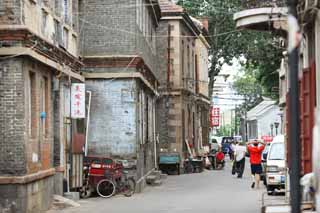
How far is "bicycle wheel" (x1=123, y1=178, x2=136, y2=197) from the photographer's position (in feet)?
85.5

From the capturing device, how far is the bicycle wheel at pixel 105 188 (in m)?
25.2

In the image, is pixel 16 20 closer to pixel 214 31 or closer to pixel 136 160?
pixel 136 160

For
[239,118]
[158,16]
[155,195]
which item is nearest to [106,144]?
[155,195]

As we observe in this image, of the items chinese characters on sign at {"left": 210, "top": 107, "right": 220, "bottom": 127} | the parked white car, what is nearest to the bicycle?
the parked white car

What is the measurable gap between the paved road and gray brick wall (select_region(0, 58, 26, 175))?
3.08 meters

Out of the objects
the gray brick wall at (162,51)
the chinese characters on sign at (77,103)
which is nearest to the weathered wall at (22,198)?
the chinese characters on sign at (77,103)

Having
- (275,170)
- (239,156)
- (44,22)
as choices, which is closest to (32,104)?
(44,22)

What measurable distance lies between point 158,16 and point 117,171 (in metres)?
15.5

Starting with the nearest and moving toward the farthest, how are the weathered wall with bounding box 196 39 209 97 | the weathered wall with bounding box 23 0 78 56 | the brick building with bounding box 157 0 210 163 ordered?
the weathered wall with bounding box 23 0 78 56
the brick building with bounding box 157 0 210 163
the weathered wall with bounding box 196 39 209 97

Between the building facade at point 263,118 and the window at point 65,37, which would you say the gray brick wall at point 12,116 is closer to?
A: the window at point 65,37

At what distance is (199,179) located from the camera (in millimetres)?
A: 37219

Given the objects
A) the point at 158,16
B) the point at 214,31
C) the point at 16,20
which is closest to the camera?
the point at 16,20

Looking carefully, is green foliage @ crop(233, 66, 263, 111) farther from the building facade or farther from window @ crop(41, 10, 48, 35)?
window @ crop(41, 10, 48, 35)

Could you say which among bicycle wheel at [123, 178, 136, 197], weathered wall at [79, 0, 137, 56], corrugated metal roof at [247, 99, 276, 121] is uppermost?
weathered wall at [79, 0, 137, 56]
